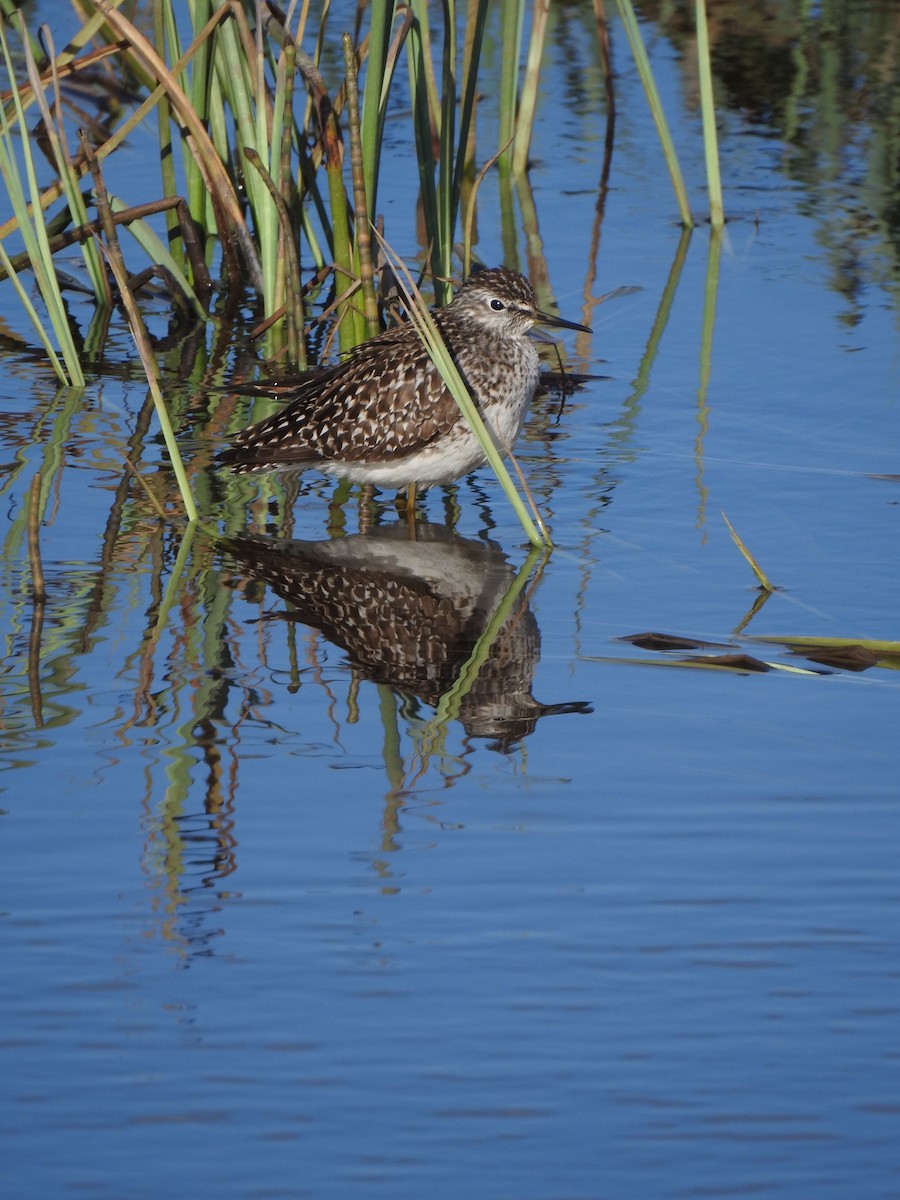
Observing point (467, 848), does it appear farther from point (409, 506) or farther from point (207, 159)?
point (207, 159)

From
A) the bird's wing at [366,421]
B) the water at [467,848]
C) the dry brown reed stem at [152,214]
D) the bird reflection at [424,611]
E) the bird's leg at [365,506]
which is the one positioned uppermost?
the dry brown reed stem at [152,214]

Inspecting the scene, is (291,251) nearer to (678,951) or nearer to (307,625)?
(307,625)

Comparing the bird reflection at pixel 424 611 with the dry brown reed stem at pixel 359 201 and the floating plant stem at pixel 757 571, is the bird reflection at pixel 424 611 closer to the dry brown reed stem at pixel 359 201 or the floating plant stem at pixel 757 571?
the floating plant stem at pixel 757 571

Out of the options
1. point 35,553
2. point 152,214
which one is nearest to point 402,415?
point 35,553

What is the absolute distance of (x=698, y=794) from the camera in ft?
17.0

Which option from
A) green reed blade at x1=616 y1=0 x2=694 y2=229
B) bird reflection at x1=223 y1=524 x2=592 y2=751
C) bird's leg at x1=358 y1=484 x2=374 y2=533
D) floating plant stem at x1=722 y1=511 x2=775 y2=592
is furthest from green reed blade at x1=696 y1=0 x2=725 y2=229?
floating plant stem at x1=722 y1=511 x2=775 y2=592

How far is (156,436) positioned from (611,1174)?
571 cm

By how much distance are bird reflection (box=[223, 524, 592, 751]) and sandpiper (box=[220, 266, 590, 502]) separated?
348 millimetres

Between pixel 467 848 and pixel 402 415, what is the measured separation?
3497 millimetres

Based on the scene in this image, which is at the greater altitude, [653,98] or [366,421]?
[653,98]

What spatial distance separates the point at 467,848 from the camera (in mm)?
4832

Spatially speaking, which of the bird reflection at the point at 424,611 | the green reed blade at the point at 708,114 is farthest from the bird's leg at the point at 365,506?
the green reed blade at the point at 708,114

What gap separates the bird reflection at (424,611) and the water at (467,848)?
0.08ft

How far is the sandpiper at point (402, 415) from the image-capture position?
785 cm
